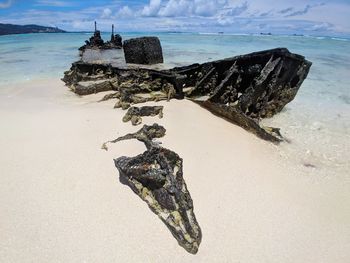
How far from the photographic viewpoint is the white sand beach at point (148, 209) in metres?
2.75

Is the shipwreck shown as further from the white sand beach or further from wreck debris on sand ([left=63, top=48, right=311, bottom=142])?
the white sand beach

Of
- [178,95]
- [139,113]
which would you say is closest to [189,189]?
[139,113]

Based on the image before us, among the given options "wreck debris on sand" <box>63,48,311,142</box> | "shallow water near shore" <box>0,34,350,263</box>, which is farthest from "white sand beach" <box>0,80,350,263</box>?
"wreck debris on sand" <box>63,48,311,142</box>

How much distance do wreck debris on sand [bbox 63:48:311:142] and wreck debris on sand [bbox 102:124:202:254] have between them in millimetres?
2422

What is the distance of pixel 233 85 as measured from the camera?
698 cm

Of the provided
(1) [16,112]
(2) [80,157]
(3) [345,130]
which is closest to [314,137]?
(3) [345,130]

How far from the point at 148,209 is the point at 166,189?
284 mm

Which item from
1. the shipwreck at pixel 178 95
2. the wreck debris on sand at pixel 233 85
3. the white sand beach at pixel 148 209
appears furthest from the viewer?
the wreck debris on sand at pixel 233 85

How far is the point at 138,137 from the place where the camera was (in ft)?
15.4

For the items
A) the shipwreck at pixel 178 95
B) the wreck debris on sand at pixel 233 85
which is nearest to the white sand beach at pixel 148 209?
the shipwreck at pixel 178 95

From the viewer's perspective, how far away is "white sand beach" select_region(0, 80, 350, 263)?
275cm

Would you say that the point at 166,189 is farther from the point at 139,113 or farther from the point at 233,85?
the point at 233,85

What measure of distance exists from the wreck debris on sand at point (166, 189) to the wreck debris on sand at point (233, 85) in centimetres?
242

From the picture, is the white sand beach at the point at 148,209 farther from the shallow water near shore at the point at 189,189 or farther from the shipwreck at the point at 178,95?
the shipwreck at the point at 178,95
